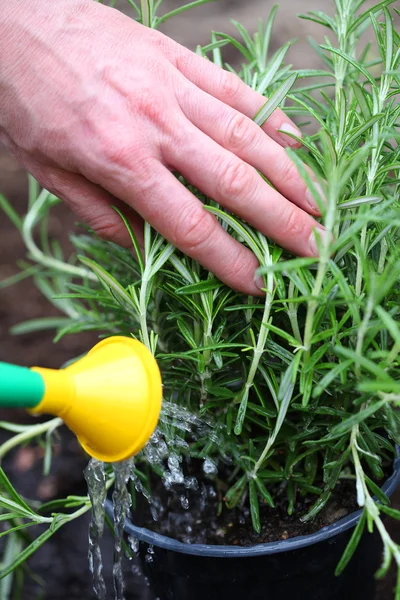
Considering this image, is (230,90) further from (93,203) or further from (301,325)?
(301,325)

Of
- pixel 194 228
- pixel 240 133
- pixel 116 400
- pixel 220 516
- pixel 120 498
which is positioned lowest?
pixel 220 516

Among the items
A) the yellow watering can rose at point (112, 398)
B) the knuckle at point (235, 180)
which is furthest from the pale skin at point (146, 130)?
the yellow watering can rose at point (112, 398)

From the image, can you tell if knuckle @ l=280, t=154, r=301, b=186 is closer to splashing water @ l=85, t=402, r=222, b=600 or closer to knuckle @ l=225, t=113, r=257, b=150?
knuckle @ l=225, t=113, r=257, b=150

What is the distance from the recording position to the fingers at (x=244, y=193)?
916mm

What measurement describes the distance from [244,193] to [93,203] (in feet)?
0.83

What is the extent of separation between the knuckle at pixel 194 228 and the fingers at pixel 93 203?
15 centimetres

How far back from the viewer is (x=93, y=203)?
3.42ft

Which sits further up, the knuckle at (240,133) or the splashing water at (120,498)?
the knuckle at (240,133)

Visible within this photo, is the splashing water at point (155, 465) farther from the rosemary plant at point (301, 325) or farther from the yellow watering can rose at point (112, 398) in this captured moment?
the yellow watering can rose at point (112, 398)

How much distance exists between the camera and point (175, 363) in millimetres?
1146

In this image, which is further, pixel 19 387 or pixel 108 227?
pixel 108 227

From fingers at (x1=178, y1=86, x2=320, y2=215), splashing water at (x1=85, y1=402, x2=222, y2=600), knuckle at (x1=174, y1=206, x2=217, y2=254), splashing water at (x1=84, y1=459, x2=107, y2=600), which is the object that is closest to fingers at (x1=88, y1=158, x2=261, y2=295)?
knuckle at (x1=174, y1=206, x2=217, y2=254)

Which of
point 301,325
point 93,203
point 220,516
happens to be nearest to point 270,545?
point 220,516

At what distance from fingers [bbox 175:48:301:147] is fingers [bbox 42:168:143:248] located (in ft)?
0.73
